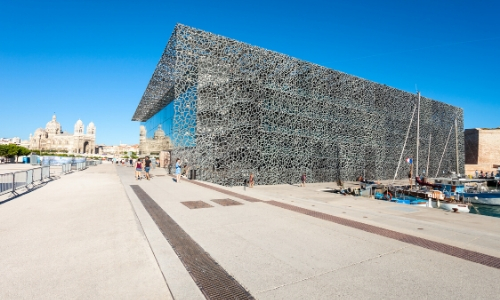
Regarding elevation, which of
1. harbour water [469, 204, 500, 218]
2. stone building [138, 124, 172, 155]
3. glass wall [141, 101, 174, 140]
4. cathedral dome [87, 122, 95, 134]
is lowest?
harbour water [469, 204, 500, 218]

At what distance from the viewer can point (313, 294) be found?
3.27m

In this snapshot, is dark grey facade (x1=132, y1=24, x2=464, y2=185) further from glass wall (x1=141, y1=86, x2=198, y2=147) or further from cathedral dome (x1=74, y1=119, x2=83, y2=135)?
cathedral dome (x1=74, y1=119, x2=83, y2=135)

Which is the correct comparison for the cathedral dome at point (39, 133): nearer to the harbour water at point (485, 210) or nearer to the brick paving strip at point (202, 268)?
the brick paving strip at point (202, 268)

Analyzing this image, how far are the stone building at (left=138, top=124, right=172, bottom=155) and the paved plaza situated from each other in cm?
2390

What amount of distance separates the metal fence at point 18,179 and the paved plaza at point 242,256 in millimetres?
2408

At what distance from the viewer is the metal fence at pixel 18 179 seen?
966 cm

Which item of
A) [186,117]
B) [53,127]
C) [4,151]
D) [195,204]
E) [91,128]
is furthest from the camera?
[91,128]

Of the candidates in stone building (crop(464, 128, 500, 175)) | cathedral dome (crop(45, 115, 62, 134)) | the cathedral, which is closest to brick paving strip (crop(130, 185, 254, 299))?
stone building (crop(464, 128, 500, 175))

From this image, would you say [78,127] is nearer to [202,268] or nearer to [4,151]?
[4,151]

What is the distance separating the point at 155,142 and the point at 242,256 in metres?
39.8

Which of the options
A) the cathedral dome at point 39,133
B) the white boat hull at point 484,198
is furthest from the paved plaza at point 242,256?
the cathedral dome at point 39,133

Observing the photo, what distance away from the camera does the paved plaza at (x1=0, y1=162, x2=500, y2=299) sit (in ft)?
11.0

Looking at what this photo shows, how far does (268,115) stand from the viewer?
68.1ft

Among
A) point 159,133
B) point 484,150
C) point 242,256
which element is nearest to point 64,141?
point 159,133
